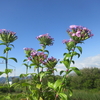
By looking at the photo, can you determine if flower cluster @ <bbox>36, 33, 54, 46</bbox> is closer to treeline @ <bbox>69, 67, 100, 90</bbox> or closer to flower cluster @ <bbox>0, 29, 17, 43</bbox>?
flower cluster @ <bbox>0, 29, 17, 43</bbox>

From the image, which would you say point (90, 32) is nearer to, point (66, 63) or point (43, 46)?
point (66, 63)

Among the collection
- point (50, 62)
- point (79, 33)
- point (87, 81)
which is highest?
point (79, 33)

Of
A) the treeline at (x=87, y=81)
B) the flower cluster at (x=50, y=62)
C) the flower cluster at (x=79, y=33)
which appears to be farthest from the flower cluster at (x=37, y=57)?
the treeline at (x=87, y=81)

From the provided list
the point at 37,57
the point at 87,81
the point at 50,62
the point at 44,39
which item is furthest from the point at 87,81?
the point at 37,57

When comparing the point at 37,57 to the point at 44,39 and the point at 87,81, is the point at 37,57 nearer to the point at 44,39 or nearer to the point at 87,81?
the point at 44,39

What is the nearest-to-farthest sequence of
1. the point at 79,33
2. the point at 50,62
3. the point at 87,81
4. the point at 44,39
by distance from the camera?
the point at 79,33, the point at 50,62, the point at 44,39, the point at 87,81

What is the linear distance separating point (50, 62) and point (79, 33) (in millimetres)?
908

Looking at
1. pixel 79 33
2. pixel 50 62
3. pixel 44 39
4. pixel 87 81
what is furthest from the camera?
pixel 87 81

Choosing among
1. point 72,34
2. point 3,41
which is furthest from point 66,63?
point 3,41

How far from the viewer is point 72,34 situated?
287 cm

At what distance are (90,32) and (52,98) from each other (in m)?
1.57

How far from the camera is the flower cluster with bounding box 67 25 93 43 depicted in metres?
2.78

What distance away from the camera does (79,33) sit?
278 cm

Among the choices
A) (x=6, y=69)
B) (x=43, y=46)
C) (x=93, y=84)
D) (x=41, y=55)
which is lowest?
(x=93, y=84)
